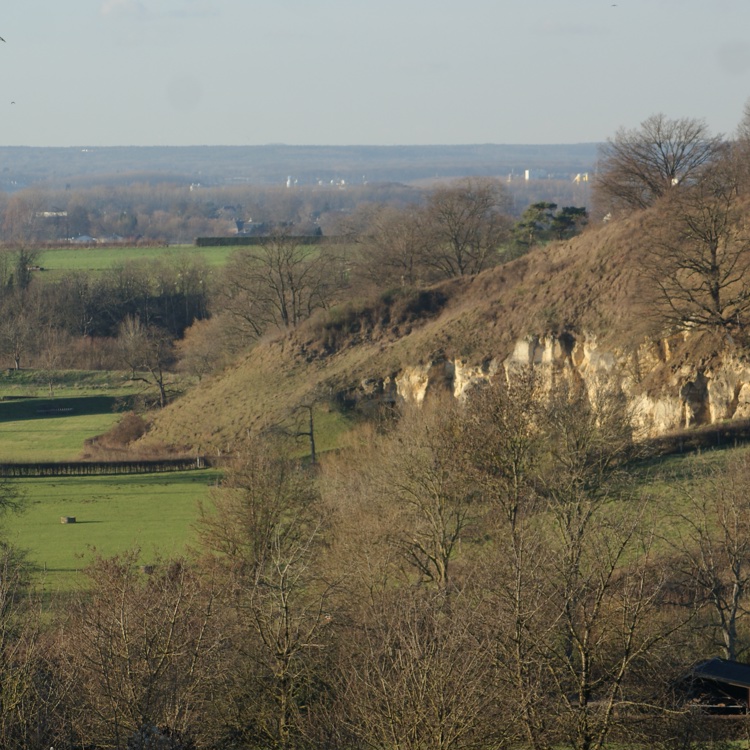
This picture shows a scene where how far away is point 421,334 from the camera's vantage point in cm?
5709

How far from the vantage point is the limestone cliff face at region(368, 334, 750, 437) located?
4419 centimetres

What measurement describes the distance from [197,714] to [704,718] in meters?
7.66

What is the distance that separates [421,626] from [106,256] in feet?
376

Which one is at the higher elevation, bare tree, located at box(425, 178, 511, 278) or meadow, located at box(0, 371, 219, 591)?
bare tree, located at box(425, 178, 511, 278)

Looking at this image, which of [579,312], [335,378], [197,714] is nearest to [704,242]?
[579,312]

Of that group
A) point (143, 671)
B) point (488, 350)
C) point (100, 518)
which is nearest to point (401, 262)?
point (488, 350)

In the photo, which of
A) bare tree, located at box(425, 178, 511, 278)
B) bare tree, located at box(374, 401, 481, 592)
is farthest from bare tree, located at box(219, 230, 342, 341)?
bare tree, located at box(374, 401, 481, 592)

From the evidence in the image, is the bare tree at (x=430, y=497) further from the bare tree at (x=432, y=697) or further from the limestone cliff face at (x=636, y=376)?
the limestone cliff face at (x=636, y=376)

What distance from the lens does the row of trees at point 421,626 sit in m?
16.2

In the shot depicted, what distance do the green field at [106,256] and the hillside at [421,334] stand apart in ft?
171

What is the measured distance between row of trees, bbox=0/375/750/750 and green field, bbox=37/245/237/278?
83447mm

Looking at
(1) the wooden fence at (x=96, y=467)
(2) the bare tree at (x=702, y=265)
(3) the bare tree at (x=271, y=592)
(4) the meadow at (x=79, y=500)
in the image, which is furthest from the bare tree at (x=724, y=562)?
(1) the wooden fence at (x=96, y=467)

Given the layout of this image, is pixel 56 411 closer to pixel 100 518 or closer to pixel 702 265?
pixel 100 518

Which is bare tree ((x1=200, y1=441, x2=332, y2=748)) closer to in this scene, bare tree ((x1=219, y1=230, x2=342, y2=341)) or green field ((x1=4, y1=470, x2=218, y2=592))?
green field ((x1=4, y1=470, x2=218, y2=592))
